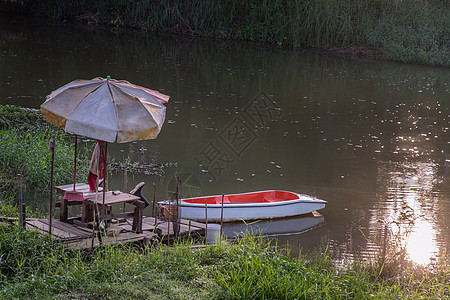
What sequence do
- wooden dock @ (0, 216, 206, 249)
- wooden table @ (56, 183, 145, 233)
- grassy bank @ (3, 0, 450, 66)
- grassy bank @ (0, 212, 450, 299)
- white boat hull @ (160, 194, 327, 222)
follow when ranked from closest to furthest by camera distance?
grassy bank @ (0, 212, 450, 299) → wooden dock @ (0, 216, 206, 249) → wooden table @ (56, 183, 145, 233) → white boat hull @ (160, 194, 327, 222) → grassy bank @ (3, 0, 450, 66)

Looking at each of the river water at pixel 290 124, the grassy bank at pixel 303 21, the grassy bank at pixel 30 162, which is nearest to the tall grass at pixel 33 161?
the grassy bank at pixel 30 162

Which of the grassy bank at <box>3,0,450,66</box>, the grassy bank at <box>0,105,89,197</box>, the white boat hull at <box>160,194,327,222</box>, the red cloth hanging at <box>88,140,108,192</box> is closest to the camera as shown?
the red cloth hanging at <box>88,140,108,192</box>

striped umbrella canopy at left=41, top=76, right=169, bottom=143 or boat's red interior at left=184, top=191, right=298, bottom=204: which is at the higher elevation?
striped umbrella canopy at left=41, top=76, right=169, bottom=143

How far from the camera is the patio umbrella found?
6.65 metres

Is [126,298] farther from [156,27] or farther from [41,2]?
[41,2]

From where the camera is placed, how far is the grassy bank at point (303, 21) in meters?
30.9

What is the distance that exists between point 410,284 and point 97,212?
4.13m

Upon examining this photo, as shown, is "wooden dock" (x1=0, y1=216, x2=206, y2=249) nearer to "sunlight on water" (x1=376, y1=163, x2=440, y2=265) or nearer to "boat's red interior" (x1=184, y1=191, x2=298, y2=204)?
"boat's red interior" (x1=184, y1=191, x2=298, y2=204)

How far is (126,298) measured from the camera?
18.2 ft

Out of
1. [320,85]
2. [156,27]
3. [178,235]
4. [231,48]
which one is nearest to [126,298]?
[178,235]

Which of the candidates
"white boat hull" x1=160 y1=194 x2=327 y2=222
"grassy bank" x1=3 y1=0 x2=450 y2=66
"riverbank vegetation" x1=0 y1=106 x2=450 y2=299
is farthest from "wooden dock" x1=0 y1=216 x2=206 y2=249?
"grassy bank" x1=3 y1=0 x2=450 y2=66

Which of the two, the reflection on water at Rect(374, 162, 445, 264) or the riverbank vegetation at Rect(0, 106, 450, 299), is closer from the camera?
the riverbank vegetation at Rect(0, 106, 450, 299)

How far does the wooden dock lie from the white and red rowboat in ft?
4.67

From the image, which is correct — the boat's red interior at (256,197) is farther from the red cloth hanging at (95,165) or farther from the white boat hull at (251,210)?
the red cloth hanging at (95,165)
